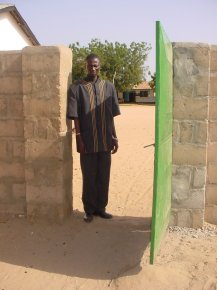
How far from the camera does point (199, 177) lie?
4219mm

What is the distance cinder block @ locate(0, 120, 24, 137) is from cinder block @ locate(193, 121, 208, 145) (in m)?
2.02

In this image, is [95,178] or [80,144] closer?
[80,144]

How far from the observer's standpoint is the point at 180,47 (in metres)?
4.02

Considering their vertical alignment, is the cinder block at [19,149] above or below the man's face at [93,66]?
below

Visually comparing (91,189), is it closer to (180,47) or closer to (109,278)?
(109,278)

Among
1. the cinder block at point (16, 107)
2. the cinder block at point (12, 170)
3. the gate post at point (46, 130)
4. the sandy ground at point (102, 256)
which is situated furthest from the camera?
the cinder block at point (12, 170)

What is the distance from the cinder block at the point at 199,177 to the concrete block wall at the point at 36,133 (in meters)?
1.50

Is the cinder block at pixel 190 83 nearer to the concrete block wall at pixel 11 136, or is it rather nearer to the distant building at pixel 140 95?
the concrete block wall at pixel 11 136

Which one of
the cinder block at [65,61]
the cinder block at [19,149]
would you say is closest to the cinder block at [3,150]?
the cinder block at [19,149]

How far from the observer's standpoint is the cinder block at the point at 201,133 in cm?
411

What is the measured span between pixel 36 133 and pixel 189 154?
1.76 m

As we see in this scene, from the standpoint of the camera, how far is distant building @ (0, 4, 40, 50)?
14438 mm

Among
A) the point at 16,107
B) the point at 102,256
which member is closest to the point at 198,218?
the point at 102,256

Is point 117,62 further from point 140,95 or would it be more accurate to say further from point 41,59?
point 41,59
